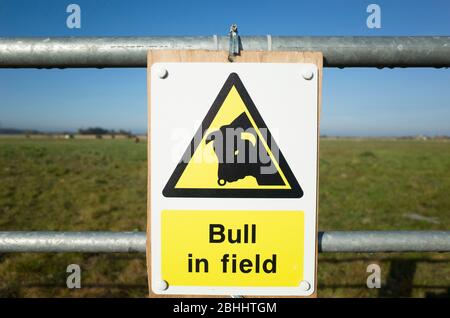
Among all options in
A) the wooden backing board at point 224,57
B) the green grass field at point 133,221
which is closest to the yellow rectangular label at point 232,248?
the wooden backing board at point 224,57

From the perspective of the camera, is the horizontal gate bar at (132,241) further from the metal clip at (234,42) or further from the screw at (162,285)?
the metal clip at (234,42)

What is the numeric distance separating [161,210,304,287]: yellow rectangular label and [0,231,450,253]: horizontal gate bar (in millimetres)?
102

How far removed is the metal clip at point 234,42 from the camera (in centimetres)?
105

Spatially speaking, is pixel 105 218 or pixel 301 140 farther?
pixel 105 218

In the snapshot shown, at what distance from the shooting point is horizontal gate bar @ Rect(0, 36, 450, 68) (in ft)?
3.39

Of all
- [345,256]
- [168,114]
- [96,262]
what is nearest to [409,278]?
[345,256]

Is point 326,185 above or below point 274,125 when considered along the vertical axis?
below

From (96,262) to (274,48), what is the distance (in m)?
4.45

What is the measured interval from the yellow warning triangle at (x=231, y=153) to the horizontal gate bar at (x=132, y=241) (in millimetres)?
248

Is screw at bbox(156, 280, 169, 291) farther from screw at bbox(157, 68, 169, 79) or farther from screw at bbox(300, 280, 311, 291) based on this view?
screw at bbox(157, 68, 169, 79)

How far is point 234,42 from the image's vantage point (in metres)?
1.05

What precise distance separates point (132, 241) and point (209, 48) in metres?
0.65
